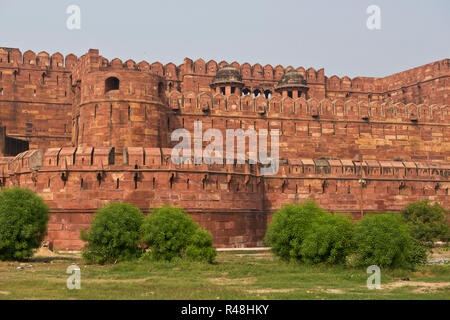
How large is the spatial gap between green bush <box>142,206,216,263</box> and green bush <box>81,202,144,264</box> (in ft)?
1.72

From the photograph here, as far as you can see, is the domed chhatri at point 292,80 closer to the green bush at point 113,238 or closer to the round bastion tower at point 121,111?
the round bastion tower at point 121,111

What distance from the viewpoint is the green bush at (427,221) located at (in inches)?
1235

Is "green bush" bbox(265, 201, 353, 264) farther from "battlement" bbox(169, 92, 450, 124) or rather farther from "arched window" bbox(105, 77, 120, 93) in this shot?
"battlement" bbox(169, 92, 450, 124)

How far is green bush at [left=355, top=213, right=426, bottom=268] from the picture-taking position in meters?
19.8

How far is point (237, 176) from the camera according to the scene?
30828mm

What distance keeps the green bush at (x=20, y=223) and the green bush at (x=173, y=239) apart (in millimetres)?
4250

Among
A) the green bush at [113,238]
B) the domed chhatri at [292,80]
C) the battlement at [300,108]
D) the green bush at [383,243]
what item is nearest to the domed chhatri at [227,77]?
the domed chhatri at [292,80]

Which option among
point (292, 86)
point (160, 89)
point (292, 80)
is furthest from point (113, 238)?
point (292, 80)

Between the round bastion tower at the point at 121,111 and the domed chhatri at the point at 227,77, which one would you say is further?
the domed chhatri at the point at 227,77

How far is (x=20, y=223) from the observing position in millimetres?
22594

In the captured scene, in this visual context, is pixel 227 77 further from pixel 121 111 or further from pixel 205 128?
pixel 121 111
